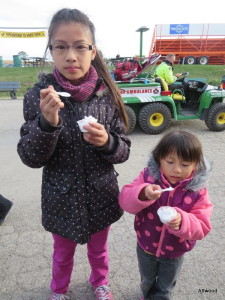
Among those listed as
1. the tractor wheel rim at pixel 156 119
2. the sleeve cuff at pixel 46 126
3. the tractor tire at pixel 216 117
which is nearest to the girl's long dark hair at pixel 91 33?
the sleeve cuff at pixel 46 126

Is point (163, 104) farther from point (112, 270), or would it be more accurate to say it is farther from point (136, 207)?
point (136, 207)

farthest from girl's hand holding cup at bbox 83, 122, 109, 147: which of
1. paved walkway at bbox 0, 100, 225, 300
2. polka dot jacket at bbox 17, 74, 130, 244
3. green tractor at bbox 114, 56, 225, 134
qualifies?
green tractor at bbox 114, 56, 225, 134

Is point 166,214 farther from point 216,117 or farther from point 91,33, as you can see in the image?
point 216,117

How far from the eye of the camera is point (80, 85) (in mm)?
1362

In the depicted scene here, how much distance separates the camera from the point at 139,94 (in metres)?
5.22

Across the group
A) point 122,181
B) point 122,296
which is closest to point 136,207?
point 122,296

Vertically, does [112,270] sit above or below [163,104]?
below

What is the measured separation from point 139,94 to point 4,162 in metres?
2.76

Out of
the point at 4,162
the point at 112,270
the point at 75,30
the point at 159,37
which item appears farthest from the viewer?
the point at 159,37

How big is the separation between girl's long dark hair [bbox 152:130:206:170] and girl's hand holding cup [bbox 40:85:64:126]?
58 centimetres

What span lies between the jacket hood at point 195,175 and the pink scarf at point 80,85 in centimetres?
49

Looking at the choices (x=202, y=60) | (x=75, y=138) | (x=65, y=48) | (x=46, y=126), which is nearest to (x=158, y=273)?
(x=75, y=138)

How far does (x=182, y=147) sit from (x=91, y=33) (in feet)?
2.46

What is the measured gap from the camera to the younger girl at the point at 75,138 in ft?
4.15
